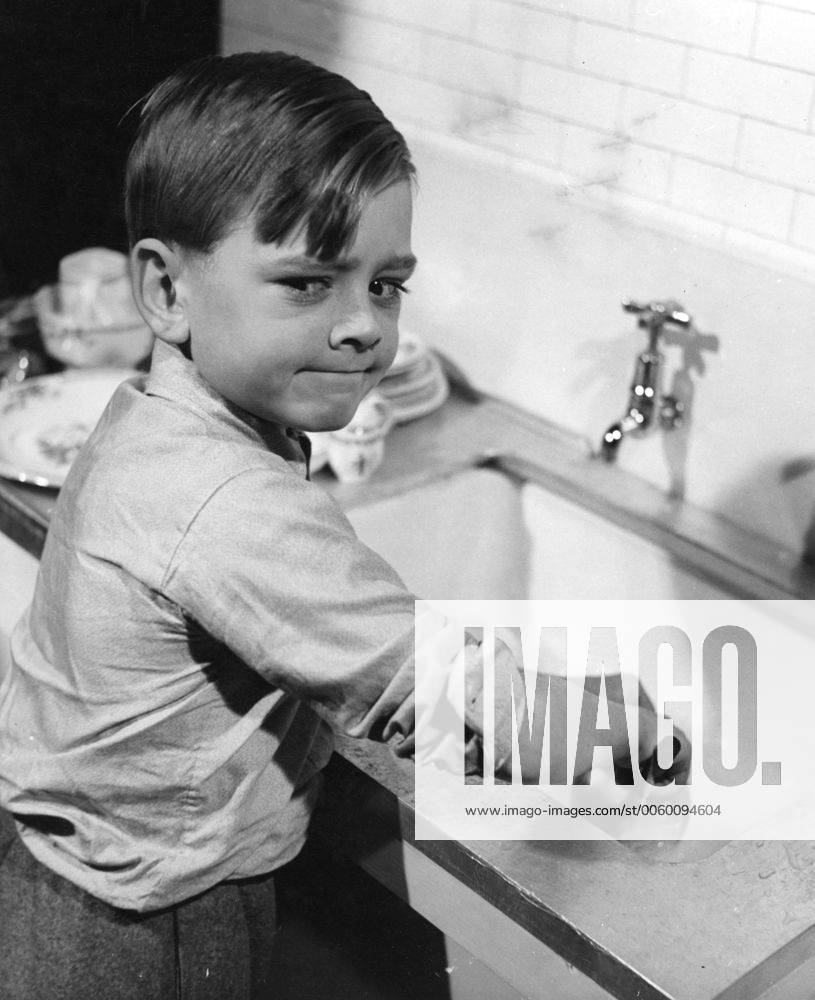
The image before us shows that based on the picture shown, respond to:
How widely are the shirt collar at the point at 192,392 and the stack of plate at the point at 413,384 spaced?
0.76 m

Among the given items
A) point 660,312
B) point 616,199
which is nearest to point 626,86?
point 616,199

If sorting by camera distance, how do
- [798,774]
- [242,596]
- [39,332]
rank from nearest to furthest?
1. [242,596]
2. [798,774]
3. [39,332]

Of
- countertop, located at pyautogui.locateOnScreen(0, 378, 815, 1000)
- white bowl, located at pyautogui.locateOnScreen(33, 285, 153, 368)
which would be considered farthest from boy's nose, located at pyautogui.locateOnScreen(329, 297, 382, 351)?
white bowl, located at pyautogui.locateOnScreen(33, 285, 153, 368)

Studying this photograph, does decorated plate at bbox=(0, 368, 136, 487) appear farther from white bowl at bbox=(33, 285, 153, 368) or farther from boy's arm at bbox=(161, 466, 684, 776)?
boy's arm at bbox=(161, 466, 684, 776)

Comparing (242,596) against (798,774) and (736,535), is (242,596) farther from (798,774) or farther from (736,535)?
(736,535)

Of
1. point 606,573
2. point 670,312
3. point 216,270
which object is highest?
point 216,270

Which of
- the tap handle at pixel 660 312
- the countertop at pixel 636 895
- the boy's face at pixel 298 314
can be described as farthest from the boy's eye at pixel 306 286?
the tap handle at pixel 660 312

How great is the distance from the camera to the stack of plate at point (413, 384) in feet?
5.51

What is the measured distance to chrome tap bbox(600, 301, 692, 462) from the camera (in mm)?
1416

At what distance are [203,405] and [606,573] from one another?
76 centimetres

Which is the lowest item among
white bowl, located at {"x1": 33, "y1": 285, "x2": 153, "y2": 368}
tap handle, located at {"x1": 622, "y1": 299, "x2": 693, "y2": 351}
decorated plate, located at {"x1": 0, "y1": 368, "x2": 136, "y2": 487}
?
decorated plate, located at {"x1": 0, "y1": 368, "x2": 136, "y2": 487}

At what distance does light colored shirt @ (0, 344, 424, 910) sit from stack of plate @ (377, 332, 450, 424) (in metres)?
0.70

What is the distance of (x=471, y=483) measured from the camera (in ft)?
5.25

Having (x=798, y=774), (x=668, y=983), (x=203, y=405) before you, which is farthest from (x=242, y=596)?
(x=798, y=774)
